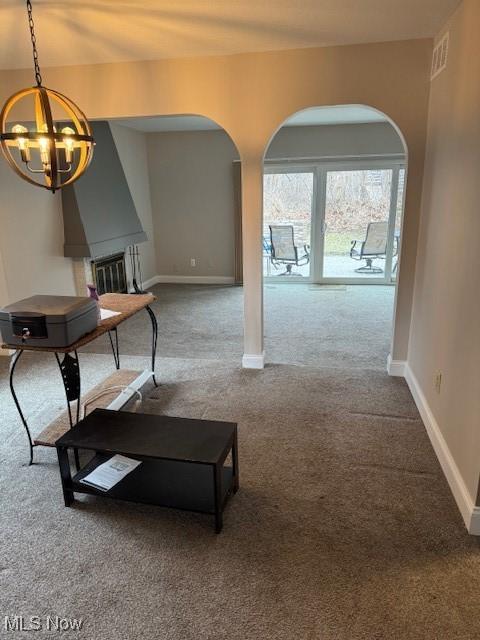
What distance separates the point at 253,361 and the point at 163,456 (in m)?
1.97

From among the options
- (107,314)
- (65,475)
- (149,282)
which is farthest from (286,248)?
(65,475)

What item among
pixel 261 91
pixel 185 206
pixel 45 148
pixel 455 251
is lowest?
pixel 455 251

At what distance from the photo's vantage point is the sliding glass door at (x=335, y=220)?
22.3ft

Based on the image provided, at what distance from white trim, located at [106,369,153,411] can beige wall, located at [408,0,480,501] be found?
6.55 ft

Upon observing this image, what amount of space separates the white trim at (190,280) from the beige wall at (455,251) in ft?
15.2

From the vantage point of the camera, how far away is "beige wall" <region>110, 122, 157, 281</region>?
253 inches

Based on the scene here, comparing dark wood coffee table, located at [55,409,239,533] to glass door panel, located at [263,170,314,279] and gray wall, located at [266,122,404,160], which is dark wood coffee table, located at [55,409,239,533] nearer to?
glass door panel, located at [263,170,314,279]

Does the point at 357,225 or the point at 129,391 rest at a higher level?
the point at 357,225

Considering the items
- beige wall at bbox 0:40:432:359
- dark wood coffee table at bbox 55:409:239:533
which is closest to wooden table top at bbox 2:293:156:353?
dark wood coffee table at bbox 55:409:239:533

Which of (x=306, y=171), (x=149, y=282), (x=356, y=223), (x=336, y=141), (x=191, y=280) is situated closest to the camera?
(x=336, y=141)

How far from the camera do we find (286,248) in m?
7.27

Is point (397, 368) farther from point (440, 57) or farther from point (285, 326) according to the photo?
point (440, 57)

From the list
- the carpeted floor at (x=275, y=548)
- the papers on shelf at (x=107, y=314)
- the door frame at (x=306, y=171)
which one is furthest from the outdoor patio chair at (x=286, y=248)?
the papers on shelf at (x=107, y=314)

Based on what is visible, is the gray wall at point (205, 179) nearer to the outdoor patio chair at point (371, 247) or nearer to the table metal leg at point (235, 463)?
the outdoor patio chair at point (371, 247)
